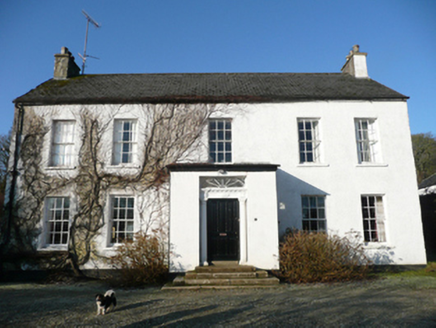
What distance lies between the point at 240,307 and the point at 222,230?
384 cm

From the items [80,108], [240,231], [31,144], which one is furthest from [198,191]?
[31,144]

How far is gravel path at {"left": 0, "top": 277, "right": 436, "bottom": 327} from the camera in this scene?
601 cm

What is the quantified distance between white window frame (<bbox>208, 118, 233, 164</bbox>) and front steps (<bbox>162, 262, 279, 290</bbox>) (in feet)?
14.5

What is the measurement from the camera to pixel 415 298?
758cm

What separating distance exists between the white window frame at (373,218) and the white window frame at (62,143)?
12.4 metres

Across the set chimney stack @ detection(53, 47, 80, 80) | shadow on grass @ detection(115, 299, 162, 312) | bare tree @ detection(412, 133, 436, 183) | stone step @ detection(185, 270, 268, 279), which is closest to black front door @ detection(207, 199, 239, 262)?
stone step @ detection(185, 270, 268, 279)

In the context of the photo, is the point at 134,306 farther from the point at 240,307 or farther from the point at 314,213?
the point at 314,213

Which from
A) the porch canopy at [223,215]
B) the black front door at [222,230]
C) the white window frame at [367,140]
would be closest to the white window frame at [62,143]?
the porch canopy at [223,215]

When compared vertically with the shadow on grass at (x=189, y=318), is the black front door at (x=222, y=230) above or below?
above

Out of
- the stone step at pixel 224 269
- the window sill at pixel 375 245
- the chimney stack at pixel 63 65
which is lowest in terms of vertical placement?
the stone step at pixel 224 269

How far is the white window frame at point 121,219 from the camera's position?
11.5 m

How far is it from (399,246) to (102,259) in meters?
11.8

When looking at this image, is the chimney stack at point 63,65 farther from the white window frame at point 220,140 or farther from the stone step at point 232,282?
the stone step at point 232,282

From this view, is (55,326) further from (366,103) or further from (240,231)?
(366,103)
